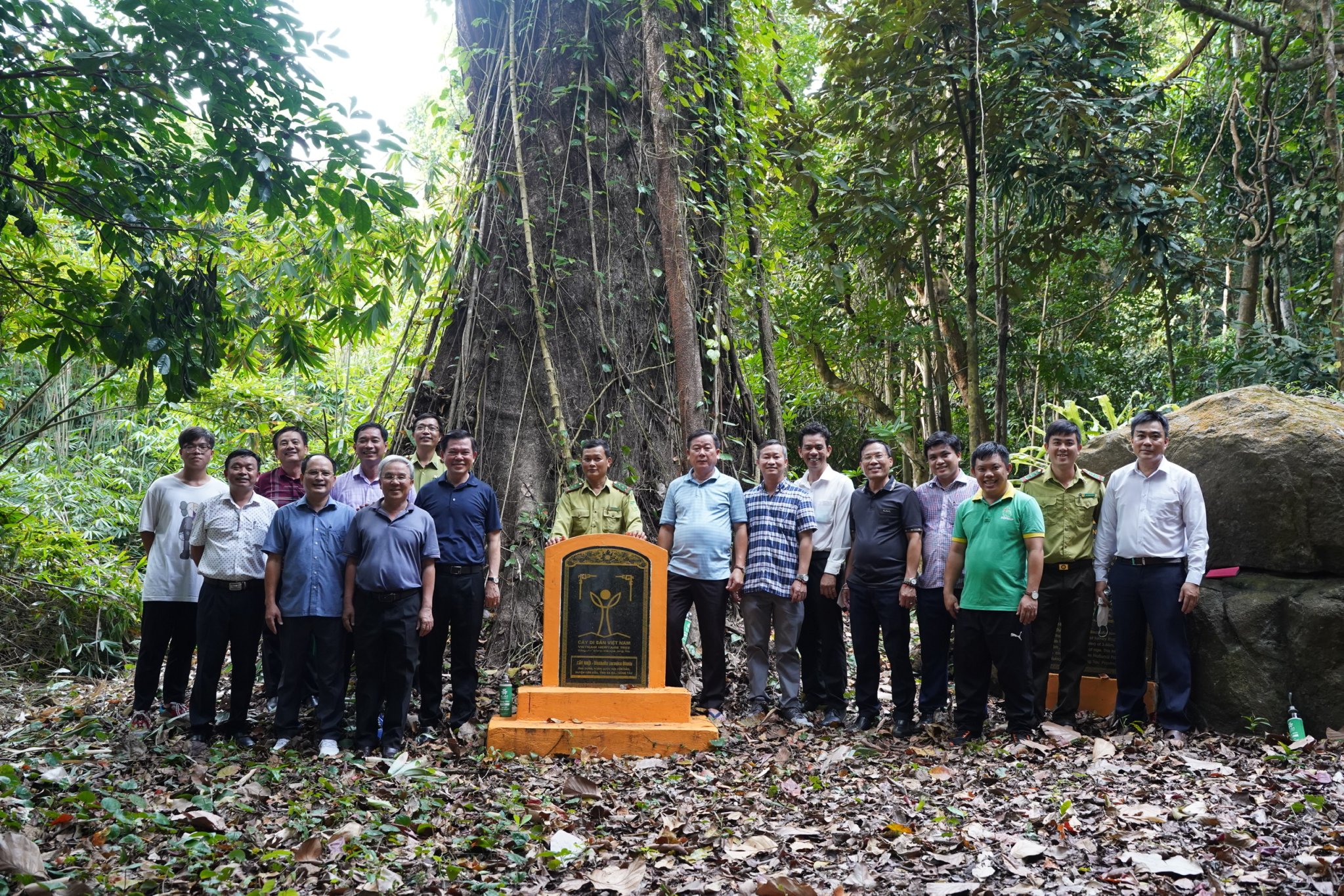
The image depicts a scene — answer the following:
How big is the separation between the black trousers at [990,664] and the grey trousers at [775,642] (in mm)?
1019

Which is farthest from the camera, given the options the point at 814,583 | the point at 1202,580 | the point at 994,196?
the point at 994,196

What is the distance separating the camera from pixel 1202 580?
584 cm

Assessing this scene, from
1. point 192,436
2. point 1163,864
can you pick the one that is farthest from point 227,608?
point 1163,864

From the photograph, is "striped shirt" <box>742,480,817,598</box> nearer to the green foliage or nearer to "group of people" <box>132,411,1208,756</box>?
"group of people" <box>132,411,1208,756</box>

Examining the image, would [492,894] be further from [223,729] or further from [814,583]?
[814,583]

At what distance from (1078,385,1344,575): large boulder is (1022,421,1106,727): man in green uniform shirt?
70 centimetres

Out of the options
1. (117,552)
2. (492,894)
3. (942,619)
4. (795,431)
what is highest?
(795,431)

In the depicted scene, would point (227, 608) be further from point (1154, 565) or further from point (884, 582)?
point (1154, 565)

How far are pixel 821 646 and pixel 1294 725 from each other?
2736mm

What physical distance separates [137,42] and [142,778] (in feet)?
11.4

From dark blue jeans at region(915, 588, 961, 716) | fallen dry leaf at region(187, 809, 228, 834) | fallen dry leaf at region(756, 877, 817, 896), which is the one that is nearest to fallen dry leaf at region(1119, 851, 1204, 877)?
fallen dry leaf at region(756, 877, 817, 896)

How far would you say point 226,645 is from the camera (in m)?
5.38

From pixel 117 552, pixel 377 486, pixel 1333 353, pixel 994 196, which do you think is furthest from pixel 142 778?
pixel 1333 353

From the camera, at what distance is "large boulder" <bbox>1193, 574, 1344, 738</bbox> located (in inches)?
213
